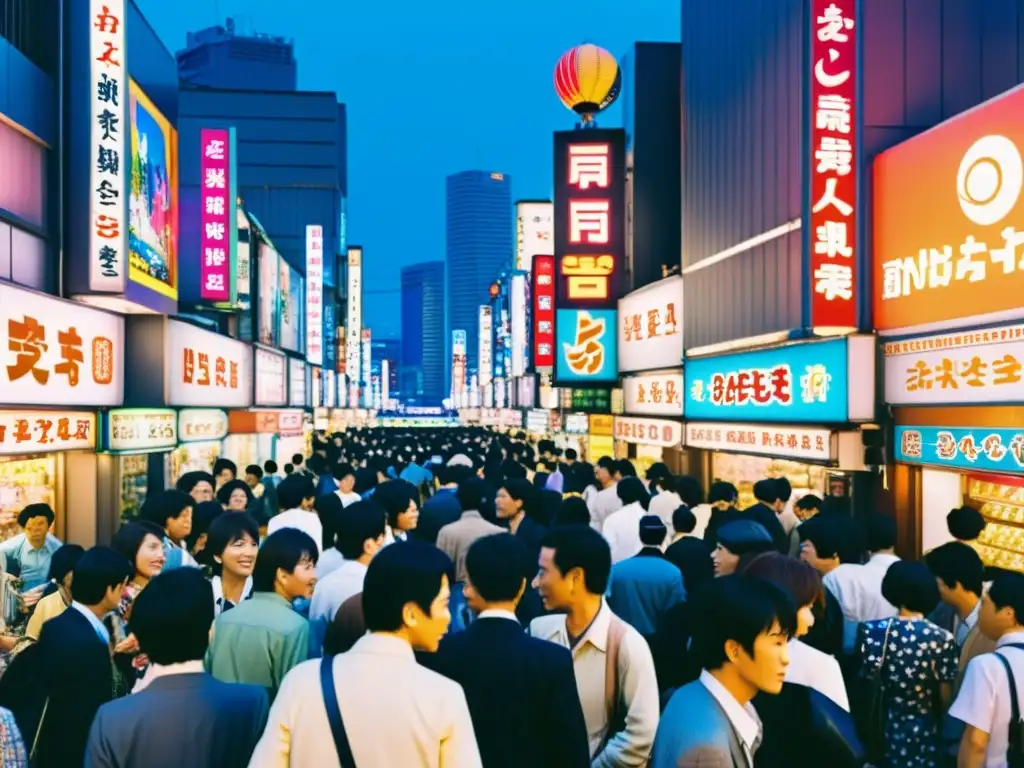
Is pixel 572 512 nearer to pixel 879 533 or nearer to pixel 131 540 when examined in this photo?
pixel 879 533

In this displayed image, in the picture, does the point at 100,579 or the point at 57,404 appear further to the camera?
the point at 57,404

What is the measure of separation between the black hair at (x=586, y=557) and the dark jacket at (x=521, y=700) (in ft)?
2.23

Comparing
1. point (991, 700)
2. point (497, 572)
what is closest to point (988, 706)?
point (991, 700)

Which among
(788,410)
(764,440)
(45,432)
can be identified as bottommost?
(764,440)

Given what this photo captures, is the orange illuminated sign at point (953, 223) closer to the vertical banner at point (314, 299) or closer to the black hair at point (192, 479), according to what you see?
the black hair at point (192, 479)

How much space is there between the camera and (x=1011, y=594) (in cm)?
491

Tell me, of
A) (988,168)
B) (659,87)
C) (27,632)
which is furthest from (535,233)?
(27,632)

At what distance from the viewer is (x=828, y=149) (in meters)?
11.9

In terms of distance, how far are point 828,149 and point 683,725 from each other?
34.1 ft

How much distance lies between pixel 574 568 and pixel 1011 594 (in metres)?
2.45

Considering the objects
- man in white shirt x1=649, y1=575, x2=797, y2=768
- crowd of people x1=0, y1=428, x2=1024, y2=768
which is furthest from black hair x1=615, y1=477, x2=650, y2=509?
man in white shirt x1=649, y1=575, x2=797, y2=768

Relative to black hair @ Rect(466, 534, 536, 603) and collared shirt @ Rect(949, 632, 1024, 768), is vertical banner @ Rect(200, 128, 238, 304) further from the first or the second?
collared shirt @ Rect(949, 632, 1024, 768)

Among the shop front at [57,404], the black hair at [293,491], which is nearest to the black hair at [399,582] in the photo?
the black hair at [293,491]

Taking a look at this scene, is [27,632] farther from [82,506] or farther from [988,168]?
[988,168]
